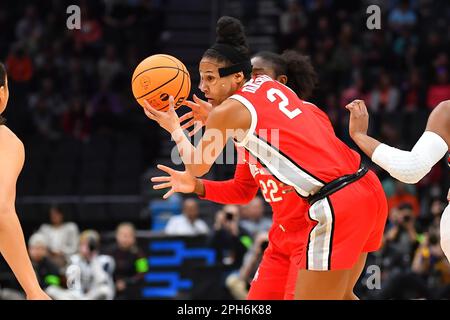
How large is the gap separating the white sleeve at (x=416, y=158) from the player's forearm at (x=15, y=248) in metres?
1.89

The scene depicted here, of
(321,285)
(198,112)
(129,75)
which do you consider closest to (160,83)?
(198,112)

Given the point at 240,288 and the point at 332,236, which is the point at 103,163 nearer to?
the point at 240,288

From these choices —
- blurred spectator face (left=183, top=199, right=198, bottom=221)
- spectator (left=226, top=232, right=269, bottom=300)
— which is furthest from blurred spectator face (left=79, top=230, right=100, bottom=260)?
spectator (left=226, top=232, right=269, bottom=300)

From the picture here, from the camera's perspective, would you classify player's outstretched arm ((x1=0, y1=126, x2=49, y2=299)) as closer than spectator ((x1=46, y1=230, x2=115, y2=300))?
Yes

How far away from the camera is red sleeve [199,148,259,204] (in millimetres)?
5762

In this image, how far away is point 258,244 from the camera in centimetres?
931

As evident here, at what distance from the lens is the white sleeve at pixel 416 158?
4.84m

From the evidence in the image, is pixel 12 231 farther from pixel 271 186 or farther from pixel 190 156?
pixel 271 186

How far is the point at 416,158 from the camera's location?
191 inches

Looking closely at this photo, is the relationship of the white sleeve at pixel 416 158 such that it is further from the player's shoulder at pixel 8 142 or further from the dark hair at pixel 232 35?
the player's shoulder at pixel 8 142

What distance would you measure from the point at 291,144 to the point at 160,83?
1013mm

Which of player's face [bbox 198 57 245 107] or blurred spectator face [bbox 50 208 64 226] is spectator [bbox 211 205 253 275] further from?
player's face [bbox 198 57 245 107]

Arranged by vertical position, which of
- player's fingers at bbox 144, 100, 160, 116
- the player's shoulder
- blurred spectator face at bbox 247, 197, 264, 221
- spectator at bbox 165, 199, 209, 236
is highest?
player's fingers at bbox 144, 100, 160, 116

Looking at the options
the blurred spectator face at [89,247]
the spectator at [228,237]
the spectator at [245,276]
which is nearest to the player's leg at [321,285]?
the spectator at [245,276]
